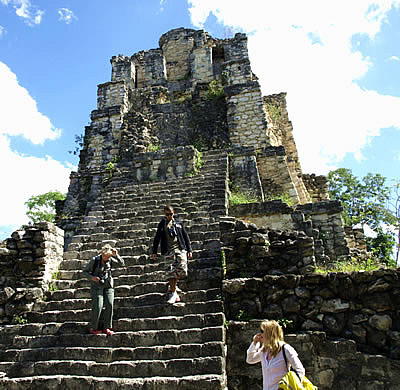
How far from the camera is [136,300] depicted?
17.4ft

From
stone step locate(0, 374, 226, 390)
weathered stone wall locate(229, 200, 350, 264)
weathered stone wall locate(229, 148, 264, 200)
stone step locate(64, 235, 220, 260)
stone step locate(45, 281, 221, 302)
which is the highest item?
weathered stone wall locate(229, 148, 264, 200)

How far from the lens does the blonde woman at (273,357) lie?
2934 mm

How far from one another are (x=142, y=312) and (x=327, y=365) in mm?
2588

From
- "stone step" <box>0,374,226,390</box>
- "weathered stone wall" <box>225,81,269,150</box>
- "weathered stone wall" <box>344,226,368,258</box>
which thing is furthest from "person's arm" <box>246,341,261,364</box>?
"weathered stone wall" <box>225,81,269,150</box>

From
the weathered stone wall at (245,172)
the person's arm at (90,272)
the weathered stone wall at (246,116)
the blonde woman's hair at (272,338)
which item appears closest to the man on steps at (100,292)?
the person's arm at (90,272)

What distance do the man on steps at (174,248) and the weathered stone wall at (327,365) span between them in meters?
1.15

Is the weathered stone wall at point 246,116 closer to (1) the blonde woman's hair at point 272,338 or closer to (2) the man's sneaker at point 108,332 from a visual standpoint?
(2) the man's sneaker at point 108,332

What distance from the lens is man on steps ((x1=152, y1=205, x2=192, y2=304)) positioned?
503cm

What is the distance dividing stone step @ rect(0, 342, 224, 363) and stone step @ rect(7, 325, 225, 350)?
11 cm

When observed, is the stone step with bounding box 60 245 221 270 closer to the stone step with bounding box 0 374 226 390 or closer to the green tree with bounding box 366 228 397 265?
the stone step with bounding box 0 374 226 390

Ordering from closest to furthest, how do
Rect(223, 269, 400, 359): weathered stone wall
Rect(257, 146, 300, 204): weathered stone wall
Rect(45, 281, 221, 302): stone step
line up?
Rect(223, 269, 400, 359): weathered stone wall
Rect(45, 281, 221, 302): stone step
Rect(257, 146, 300, 204): weathered stone wall

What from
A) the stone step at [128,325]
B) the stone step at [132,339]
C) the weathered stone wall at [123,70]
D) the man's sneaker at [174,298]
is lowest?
the stone step at [132,339]

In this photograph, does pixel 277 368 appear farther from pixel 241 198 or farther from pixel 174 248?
pixel 241 198

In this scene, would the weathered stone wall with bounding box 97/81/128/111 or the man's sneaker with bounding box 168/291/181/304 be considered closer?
the man's sneaker with bounding box 168/291/181/304
